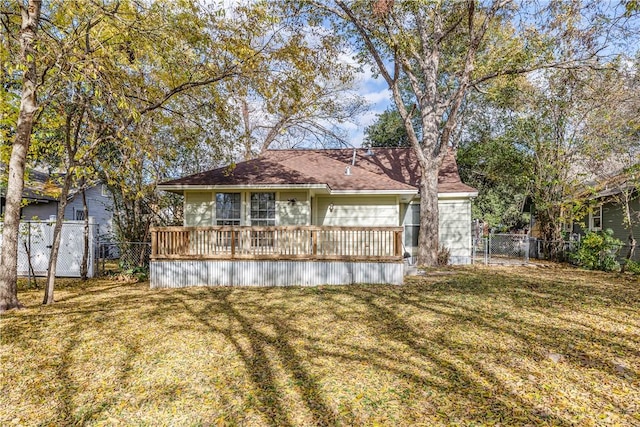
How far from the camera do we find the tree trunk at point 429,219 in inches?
484

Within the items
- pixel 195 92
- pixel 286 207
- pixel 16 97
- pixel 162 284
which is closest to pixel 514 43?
pixel 286 207

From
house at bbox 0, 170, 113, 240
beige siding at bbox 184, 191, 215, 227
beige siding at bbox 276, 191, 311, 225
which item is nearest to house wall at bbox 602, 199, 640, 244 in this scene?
beige siding at bbox 276, 191, 311, 225

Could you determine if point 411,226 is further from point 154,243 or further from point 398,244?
point 154,243

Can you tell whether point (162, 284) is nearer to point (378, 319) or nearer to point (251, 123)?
point (378, 319)

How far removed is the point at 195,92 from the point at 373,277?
24.0 feet

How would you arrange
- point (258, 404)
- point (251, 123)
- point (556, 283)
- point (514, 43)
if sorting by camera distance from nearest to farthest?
1. point (258, 404)
2. point (556, 283)
3. point (514, 43)
4. point (251, 123)

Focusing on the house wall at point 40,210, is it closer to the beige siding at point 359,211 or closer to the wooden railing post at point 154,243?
the wooden railing post at point 154,243

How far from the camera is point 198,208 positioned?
11281 mm

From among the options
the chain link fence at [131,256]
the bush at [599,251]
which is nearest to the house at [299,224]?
the chain link fence at [131,256]

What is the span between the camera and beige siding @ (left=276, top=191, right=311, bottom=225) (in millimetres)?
10906

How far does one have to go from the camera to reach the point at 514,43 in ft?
40.5

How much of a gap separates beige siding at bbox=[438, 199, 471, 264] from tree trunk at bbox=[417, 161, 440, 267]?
1.45 m

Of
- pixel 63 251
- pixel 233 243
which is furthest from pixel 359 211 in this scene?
pixel 63 251

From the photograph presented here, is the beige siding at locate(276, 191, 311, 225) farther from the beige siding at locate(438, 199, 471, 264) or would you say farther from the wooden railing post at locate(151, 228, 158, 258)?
the beige siding at locate(438, 199, 471, 264)
